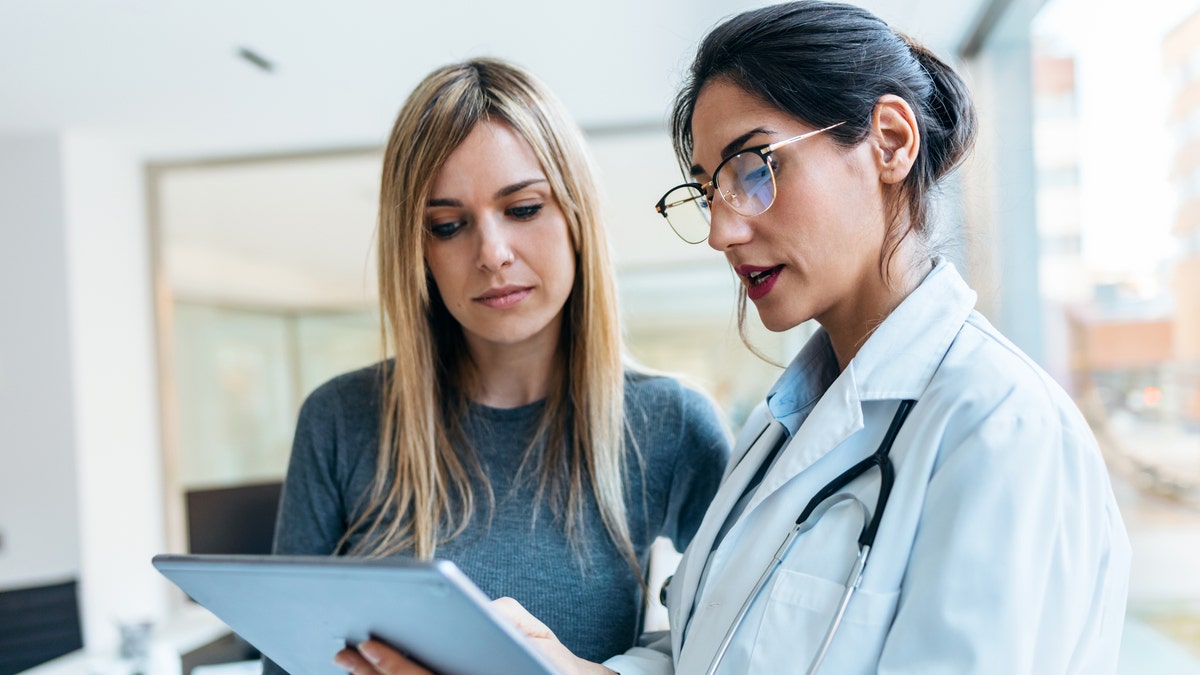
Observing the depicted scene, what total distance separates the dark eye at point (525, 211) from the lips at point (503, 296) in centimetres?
11

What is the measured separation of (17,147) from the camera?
4.25m

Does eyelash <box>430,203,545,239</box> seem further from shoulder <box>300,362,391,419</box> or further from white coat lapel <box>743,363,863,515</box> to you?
white coat lapel <box>743,363,863,515</box>

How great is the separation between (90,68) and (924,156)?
134 inches

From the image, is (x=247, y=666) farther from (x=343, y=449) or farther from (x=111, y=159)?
(x=111, y=159)

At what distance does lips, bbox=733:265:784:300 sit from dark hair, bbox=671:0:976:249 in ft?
0.43

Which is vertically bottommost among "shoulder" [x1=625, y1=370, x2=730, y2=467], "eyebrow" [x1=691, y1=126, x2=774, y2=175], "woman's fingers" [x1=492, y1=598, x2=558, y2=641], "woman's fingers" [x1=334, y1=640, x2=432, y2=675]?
"woman's fingers" [x1=492, y1=598, x2=558, y2=641]

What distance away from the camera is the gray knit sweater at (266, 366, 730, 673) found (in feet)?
4.50

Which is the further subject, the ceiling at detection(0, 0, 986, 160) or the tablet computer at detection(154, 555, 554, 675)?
the ceiling at detection(0, 0, 986, 160)

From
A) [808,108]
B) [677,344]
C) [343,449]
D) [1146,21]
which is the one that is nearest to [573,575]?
[343,449]

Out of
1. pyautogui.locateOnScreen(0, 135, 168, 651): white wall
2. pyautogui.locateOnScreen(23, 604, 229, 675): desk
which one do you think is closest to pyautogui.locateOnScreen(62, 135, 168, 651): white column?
pyautogui.locateOnScreen(0, 135, 168, 651): white wall

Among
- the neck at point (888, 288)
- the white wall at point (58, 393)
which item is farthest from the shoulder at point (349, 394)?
the white wall at point (58, 393)

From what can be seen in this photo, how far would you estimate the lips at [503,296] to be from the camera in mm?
1389

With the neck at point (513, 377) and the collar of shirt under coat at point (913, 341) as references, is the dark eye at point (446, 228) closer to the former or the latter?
the neck at point (513, 377)

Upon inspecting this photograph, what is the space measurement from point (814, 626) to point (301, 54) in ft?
10.5
